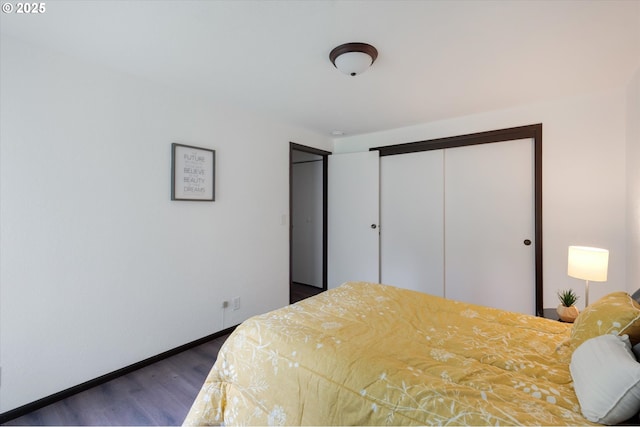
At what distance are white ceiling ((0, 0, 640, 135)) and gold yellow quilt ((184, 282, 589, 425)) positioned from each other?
1.66 metres

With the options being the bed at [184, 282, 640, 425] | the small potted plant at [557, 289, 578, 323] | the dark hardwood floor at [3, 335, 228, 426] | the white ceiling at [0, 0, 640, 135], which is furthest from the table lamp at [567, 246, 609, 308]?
the dark hardwood floor at [3, 335, 228, 426]

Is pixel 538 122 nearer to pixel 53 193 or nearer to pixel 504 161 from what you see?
pixel 504 161

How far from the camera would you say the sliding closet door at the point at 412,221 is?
3.45 meters

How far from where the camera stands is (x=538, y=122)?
283 cm

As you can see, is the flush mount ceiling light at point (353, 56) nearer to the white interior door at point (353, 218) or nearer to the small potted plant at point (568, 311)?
the white interior door at point (353, 218)

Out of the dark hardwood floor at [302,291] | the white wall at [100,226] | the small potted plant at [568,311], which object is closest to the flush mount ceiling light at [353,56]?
the white wall at [100,226]

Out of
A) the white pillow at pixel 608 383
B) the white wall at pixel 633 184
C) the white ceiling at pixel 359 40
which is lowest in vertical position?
the white pillow at pixel 608 383

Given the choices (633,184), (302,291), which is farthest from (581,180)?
(302,291)

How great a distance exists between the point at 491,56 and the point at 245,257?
2758 mm

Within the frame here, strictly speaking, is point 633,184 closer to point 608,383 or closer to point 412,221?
point 412,221

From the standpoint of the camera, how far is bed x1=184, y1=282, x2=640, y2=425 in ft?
3.17

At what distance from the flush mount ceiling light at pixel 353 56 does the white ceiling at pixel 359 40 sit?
5 cm

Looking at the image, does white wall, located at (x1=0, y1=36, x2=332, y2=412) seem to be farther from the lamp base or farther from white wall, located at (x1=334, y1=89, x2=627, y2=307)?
white wall, located at (x1=334, y1=89, x2=627, y2=307)

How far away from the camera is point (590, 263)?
1959 mm
